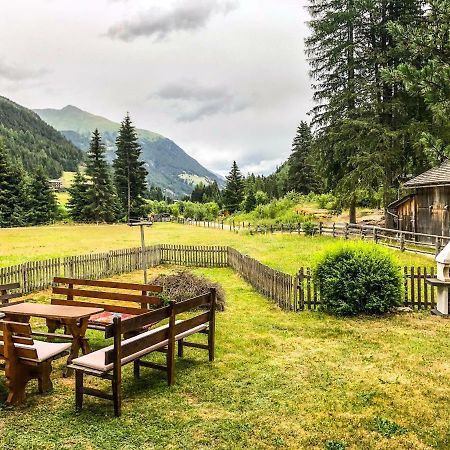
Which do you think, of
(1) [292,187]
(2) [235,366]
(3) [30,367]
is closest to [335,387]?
(2) [235,366]

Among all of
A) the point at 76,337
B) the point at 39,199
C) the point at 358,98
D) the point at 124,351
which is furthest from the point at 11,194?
the point at 124,351

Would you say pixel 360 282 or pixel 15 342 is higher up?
pixel 15 342

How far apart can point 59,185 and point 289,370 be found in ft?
481

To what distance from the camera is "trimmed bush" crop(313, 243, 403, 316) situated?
440 inches

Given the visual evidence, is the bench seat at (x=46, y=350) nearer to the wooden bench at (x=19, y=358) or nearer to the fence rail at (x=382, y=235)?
the wooden bench at (x=19, y=358)

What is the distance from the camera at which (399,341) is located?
8977mm

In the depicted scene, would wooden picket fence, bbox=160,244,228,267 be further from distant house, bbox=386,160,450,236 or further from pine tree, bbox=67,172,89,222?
pine tree, bbox=67,172,89,222

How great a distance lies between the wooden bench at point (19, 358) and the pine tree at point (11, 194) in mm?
58945

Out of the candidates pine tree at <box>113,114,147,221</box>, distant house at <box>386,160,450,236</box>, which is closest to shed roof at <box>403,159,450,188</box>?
distant house at <box>386,160,450,236</box>

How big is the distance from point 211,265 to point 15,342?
1675 cm

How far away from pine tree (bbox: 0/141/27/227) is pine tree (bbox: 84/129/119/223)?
29.9 feet

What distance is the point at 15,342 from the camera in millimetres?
5895

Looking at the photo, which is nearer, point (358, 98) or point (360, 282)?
point (360, 282)

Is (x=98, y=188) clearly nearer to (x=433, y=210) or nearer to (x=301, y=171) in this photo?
(x=301, y=171)
